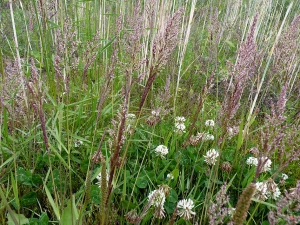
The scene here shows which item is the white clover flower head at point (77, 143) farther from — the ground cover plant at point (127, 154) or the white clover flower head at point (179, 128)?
the white clover flower head at point (179, 128)

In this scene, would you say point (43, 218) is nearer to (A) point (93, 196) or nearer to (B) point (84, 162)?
(A) point (93, 196)

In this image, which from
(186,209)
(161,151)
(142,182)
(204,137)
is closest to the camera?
(186,209)

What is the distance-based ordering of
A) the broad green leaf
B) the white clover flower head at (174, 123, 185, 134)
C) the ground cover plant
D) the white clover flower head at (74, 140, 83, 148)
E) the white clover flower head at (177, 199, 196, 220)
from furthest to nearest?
1. the white clover flower head at (174, 123, 185, 134)
2. the white clover flower head at (74, 140, 83, 148)
3. the broad green leaf
4. the white clover flower head at (177, 199, 196, 220)
5. the ground cover plant

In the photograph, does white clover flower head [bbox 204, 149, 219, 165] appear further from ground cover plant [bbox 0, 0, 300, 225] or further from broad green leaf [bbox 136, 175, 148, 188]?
broad green leaf [bbox 136, 175, 148, 188]

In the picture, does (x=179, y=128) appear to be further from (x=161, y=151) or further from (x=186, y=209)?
(x=186, y=209)

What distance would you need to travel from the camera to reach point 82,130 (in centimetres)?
156

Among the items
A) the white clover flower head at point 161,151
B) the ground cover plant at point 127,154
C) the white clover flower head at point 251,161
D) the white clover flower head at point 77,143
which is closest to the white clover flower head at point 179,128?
the ground cover plant at point 127,154

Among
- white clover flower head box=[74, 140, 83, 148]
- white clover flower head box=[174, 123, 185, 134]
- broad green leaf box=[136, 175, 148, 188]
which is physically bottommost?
broad green leaf box=[136, 175, 148, 188]

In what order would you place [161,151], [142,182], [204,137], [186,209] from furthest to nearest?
[204,137] → [161,151] → [142,182] → [186,209]

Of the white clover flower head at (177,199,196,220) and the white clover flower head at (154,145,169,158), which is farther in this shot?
the white clover flower head at (154,145,169,158)

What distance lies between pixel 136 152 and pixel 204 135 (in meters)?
0.38

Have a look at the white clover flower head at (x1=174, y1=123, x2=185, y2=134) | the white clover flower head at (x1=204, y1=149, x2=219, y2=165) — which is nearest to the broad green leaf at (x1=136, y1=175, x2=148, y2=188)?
the white clover flower head at (x1=204, y1=149, x2=219, y2=165)

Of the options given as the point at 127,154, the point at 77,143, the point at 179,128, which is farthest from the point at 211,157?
the point at 77,143

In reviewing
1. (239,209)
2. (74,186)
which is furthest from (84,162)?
(239,209)
